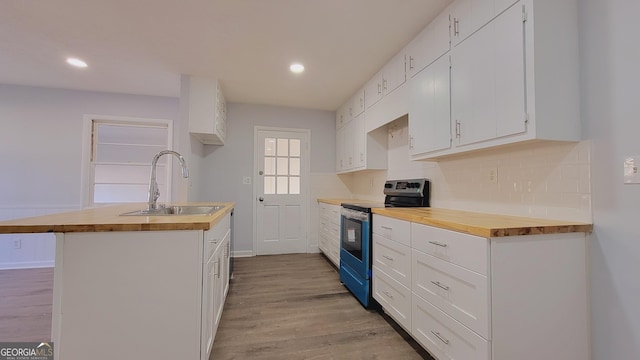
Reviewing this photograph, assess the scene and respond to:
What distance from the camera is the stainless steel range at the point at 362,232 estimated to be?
8.01 ft

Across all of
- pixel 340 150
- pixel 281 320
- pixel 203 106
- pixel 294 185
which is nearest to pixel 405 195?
pixel 281 320

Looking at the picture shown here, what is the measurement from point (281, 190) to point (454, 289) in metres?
3.30

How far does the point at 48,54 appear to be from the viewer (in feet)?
9.04

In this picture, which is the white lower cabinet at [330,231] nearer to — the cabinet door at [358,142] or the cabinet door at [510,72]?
the cabinet door at [358,142]

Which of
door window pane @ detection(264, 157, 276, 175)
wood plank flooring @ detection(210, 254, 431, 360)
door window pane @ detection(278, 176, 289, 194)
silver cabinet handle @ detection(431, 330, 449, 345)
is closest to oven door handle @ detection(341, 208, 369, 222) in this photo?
wood plank flooring @ detection(210, 254, 431, 360)

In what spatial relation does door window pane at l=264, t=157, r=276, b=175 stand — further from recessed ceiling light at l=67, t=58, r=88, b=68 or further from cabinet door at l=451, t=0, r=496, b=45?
cabinet door at l=451, t=0, r=496, b=45

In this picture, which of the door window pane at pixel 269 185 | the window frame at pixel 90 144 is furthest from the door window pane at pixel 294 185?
the window frame at pixel 90 144

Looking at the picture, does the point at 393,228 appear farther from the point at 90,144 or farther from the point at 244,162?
the point at 90,144

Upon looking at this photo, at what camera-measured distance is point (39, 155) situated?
12.1 feet

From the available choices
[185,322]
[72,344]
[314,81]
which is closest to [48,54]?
[314,81]

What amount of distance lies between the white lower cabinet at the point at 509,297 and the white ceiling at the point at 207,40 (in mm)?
1725

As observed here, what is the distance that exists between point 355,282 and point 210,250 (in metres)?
1.55

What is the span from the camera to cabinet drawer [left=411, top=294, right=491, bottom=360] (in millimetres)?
1307

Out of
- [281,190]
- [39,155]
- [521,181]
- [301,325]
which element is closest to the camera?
[521,181]
